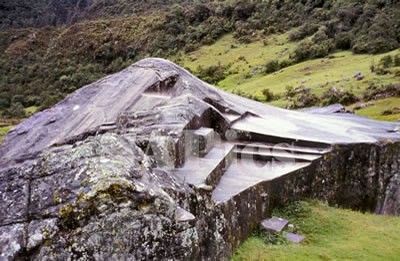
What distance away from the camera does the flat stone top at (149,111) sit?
1113cm

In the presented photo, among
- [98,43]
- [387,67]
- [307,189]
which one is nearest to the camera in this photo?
[307,189]

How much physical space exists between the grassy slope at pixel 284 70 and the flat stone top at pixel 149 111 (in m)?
13.5

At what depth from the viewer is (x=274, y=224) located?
9.78 metres

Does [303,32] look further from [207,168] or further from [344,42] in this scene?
[207,168]

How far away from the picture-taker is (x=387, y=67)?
37.8m

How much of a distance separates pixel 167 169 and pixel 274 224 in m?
3.02

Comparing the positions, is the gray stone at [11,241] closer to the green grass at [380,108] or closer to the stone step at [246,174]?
the stone step at [246,174]

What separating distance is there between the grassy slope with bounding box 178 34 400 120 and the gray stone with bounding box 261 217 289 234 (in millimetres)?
18712

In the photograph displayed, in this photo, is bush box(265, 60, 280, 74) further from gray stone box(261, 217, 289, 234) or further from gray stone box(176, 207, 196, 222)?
gray stone box(176, 207, 196, 222)

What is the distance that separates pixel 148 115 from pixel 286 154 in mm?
4219

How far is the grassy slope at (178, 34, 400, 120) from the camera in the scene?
35.5 m

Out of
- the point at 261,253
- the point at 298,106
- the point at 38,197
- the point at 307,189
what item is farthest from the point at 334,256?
the point at 298,106

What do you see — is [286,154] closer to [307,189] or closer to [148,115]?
[307,189]

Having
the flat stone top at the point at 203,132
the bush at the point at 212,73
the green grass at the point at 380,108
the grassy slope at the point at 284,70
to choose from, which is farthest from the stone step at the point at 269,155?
the bush at the point at 212,73
